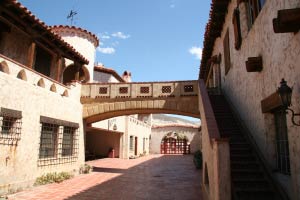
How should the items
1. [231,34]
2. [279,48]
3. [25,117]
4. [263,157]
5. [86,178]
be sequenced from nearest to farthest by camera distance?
1. [279,48]
2. [263,157]
3. [25,117]
4. [231,34]
5. [86,178]

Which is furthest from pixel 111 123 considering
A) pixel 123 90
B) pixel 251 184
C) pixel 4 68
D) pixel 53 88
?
pixel 251 184

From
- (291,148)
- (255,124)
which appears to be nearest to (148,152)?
(255,124)

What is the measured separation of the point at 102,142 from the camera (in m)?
25.3

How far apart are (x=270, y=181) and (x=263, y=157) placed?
2.73 feet

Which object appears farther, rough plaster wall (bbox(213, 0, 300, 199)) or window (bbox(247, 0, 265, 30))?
window (bbox(247, 0, 265, 30))

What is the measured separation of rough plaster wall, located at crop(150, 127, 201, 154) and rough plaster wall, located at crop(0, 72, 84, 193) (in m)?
23.4

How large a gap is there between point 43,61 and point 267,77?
11.2 m

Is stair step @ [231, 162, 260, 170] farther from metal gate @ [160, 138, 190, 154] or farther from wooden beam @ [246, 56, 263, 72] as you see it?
metal gate @ [160, 138, 190, 154]

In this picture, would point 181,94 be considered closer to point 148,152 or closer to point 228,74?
point 228,74

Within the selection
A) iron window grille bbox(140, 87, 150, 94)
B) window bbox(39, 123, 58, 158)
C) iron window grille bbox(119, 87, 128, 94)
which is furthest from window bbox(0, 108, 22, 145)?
iron window grille bbox(140, 87, 150, 94)

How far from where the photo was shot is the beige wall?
27.5ft

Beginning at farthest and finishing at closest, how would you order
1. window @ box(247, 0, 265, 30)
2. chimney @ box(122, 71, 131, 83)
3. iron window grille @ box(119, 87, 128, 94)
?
chimney @ box(122, 71, 131, 83) < iron window grille @ box(119, 87, 128, 94) < window @ box(247, 0, 265, 30)

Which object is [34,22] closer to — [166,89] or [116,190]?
[166,89]

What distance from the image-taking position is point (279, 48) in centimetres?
544
